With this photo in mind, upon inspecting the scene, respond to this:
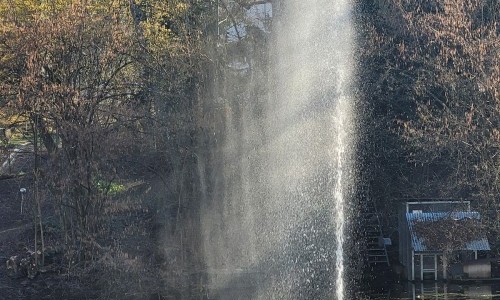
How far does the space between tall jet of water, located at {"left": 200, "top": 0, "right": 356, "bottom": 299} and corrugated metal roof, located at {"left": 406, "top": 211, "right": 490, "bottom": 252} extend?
2.30 m

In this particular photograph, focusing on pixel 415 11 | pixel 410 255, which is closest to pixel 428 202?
pixel 410 255

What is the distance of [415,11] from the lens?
27.5 m

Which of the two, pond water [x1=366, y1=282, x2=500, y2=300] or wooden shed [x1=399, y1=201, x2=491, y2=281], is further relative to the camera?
wooden shed [x1=399, y1=201, x2=491, y2=281]

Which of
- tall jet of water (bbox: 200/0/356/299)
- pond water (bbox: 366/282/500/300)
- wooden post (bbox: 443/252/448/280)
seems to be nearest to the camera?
tall jet of water (bbox: 200/0/356/299)

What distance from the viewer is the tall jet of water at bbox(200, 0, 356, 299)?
22.5 metres

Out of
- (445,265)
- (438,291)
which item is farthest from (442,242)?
(438,291)

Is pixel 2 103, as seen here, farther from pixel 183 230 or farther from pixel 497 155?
pixel 497 155

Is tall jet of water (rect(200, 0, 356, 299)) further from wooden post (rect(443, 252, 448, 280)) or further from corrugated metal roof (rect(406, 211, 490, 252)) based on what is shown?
wooden post (rect(443, 252, 448, 280))

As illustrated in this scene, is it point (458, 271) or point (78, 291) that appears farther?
point (458, 271)

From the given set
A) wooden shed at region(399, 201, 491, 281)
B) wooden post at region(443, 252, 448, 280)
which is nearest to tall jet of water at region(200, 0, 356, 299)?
wooden shed at region(399, 201, 491, 281)

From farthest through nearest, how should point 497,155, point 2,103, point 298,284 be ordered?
point 2,103, point 497,155, point 298,284

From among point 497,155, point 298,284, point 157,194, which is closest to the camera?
point 298,284

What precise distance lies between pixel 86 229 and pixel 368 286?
8.40 m

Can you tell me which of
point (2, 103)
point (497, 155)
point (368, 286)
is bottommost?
point (368, 286)
